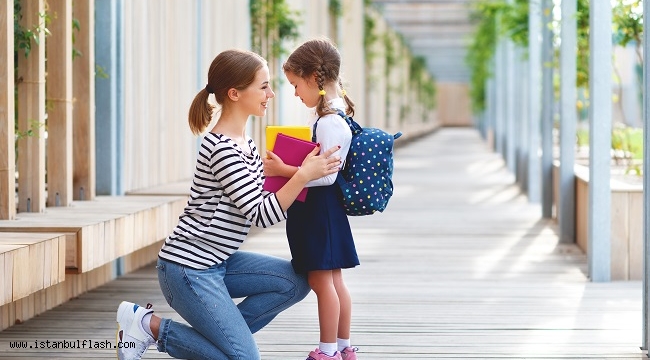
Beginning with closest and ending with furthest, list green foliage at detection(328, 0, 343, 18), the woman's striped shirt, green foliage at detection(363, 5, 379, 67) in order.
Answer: the woman's striped shirt → green foliage at detection(328, 0, 343, 18) → green foliage at detection(363, 5, 379, 67)

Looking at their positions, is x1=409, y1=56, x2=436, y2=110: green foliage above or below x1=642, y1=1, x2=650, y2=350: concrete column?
above

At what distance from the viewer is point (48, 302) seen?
16.8 ft

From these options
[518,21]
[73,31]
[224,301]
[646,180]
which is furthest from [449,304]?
[518,21]

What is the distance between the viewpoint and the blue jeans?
3.39m

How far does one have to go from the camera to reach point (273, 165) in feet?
11.3

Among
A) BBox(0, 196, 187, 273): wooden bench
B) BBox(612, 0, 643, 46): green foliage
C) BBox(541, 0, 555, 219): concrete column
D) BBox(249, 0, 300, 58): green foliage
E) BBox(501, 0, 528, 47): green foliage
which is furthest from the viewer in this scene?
BBox(501, 0, 528, 47): green foliage

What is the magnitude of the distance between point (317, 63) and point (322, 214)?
1.52ft

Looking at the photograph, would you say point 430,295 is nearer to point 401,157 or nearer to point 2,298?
point 2,298

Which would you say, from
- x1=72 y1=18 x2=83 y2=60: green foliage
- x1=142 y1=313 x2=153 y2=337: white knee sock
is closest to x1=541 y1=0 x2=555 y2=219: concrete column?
Result: x1=72 y1=18 x2=83 y2=60: green foliage

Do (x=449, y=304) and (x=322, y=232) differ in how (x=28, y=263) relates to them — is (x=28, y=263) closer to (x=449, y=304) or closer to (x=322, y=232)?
(x=322, y=232)

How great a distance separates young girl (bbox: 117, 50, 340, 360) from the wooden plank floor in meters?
0.64

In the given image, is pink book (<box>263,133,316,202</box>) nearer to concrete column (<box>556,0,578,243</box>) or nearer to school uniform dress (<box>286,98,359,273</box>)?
school uniform dress (<box>286,98,359,273</box>)

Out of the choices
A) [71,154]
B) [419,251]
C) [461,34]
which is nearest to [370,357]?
[71,154]

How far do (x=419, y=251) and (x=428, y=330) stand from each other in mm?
2815
